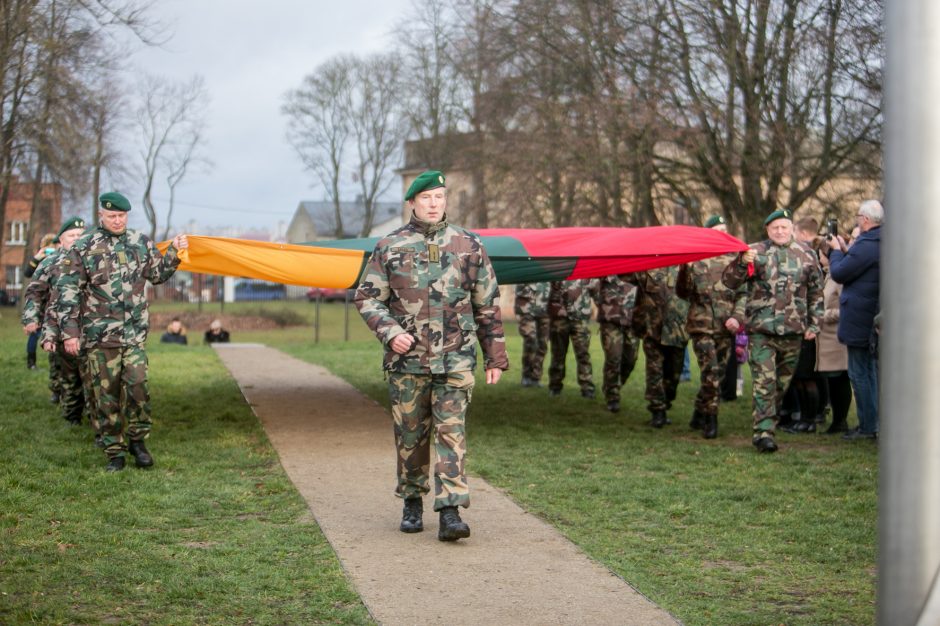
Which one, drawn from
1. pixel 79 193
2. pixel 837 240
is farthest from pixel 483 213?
pixel 837 240

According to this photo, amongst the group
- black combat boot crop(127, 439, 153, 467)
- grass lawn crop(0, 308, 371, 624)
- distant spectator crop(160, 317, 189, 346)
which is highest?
distant spectator crop(160, 317, 189, 346)

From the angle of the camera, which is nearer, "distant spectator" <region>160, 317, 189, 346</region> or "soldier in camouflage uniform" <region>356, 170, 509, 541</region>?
"soldier in camouflage uniform" <region>356, 170, 509, 541</region>

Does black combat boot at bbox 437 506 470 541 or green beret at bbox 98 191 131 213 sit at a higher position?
green beret at bbox 98 191 131 213

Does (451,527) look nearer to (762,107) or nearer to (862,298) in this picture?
(862,298)

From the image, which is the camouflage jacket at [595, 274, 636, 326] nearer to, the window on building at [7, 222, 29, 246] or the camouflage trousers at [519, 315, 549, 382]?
the camouflage trousers at [519, 315, 549, 382]

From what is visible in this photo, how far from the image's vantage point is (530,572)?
554 centimetres

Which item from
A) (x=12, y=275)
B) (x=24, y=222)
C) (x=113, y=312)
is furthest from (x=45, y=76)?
(x=12, y=275)

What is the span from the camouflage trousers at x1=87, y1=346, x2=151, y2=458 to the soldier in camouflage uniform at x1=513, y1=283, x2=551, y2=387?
21.4 feet

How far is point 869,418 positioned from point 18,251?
64.8 metres

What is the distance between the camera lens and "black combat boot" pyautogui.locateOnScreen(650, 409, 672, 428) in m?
10.9

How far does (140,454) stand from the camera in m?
8.40

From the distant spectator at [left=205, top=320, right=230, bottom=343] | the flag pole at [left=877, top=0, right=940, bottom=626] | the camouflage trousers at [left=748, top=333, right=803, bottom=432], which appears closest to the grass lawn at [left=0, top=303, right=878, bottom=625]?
the camouflage trousers at [left=748, top=333, right=803, bottom=432]

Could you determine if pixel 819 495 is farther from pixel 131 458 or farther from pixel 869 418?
pixel 131 458

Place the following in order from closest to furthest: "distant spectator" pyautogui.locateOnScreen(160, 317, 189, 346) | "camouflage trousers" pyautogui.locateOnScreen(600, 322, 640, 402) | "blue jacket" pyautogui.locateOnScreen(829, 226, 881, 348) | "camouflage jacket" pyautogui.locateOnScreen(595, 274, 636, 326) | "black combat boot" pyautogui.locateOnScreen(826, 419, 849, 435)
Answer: "blue jacket" pyautogui.locateOnScreen(829, 226, 881, 348) → "black combat boot" pyautogui.locateOnScreen(826, 419, 849, 435) → "camouflage jacket" pyautogui.locateOnScreen(595, 274, 636, 326) → "camouflage trousers" pyautogui.locateOnScreen(600, 322, 640, 402) → "distant spectator" pyautogui.locateOnScreen(160, 317, 189, 346)
